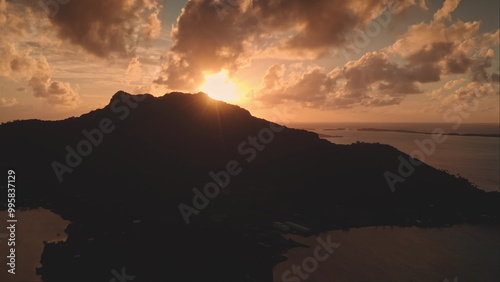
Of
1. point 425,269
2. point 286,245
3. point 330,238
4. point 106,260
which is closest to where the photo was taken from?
point 106,260

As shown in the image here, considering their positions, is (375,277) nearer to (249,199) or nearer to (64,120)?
(249,199)

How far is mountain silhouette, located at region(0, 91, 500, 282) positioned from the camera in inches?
953

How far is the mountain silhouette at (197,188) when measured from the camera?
79.5ft

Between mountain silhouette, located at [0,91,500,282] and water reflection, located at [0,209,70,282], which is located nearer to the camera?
water reflection, located at [0,209,70,282]

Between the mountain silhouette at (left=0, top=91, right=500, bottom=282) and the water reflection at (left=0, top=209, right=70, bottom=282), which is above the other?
the mountain silhouette at (left=0, top=91, right=500, bottom=282)

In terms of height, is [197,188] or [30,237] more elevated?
[197,188]

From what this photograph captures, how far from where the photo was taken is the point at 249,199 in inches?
1554

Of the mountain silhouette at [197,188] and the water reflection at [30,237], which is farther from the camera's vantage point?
the mountain silhouette at [197,188]

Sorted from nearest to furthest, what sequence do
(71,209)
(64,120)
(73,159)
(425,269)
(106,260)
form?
(106,260) → (425,269) → (71,209) → (73,159) → (64,120)

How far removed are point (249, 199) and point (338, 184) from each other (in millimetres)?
17447

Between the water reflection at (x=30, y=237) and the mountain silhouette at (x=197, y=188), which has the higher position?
the mountain silhouette at (x=197, y=188)

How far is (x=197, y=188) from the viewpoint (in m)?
42.6

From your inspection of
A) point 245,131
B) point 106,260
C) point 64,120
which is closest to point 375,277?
point 106,260

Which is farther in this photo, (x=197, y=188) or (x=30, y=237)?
(x=197, y=188)
